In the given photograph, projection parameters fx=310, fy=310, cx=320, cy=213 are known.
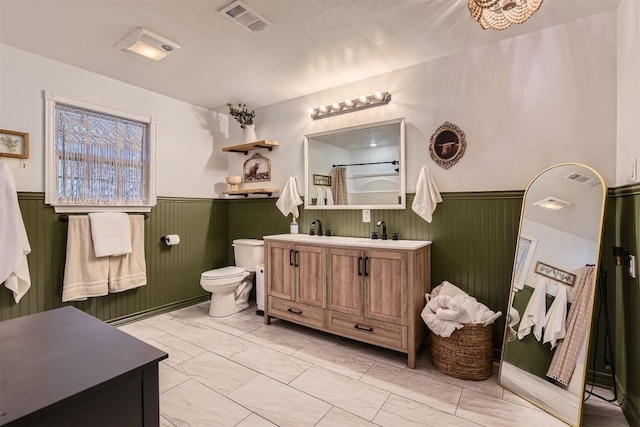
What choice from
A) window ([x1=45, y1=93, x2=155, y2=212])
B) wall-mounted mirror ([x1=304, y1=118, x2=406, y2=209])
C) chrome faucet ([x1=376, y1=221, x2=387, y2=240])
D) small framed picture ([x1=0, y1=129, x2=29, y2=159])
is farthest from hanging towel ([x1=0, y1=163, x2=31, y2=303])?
chrome faucet ([x1=376, y1=221, x2=387, y2=240])

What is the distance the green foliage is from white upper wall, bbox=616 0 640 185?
3.37 m

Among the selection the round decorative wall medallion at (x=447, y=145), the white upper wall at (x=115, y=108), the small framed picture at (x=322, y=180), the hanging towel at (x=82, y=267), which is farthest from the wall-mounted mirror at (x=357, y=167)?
the hanging towel at (x=82, y=267)

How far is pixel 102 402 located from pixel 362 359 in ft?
6.63

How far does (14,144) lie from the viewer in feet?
8.44

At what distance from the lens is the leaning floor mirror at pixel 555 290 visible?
1.83 m

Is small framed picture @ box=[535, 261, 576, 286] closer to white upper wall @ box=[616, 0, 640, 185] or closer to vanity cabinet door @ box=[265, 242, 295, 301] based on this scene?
white upper wall @ box=[616, 0, 640, 185]

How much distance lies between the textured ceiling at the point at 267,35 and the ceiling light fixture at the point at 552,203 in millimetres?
1255

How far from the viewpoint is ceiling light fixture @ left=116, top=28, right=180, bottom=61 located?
2.33 metres

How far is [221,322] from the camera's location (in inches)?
130

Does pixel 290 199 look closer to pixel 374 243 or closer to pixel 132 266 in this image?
pixel 374 243

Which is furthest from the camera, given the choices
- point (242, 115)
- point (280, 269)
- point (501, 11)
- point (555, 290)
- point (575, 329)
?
point (242, 115)

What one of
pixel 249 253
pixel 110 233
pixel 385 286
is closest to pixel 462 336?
pixel 385 286

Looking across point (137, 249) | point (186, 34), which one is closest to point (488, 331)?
point (186, 34)

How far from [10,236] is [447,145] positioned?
3.62 m
